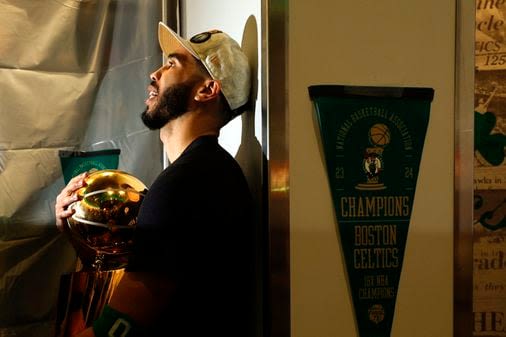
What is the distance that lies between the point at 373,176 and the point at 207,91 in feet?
1.53

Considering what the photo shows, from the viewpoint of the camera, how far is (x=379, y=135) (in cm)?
124

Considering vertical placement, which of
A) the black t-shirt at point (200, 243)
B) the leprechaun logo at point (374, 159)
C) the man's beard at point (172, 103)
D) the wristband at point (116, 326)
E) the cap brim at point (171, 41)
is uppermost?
the cap brim at point (171, 41)

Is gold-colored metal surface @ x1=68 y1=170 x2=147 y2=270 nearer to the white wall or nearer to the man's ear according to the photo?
the man's ear

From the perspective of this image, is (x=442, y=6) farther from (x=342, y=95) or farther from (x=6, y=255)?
(x=6, y=255)

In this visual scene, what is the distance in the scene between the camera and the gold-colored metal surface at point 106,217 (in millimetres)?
1242

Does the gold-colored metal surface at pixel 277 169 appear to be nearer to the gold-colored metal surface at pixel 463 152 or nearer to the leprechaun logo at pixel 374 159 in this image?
the leprechaun logo at pixel 374 159

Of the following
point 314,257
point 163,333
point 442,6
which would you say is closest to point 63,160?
point 163,333

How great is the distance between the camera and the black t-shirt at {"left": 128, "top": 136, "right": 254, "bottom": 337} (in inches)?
42.8

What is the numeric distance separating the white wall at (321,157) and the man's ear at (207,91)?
23 cm

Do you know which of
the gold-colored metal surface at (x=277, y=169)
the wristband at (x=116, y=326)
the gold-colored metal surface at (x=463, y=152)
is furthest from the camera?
the gold-colored metal surface at (x=463, y=152)

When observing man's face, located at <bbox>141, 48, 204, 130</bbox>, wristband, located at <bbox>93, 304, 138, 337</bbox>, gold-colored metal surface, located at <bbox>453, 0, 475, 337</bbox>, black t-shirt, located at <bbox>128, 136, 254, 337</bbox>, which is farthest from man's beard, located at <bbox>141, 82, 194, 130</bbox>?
gold-colored metal surface, located at <bbox>453, 0, 475, 337</bbox>

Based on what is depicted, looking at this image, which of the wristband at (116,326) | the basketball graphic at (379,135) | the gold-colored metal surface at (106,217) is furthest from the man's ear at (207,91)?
the wristband at (116,326)

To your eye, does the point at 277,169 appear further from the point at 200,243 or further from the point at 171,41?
the point at 171,41

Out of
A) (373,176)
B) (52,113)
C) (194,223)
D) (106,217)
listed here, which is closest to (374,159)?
(373,176)
